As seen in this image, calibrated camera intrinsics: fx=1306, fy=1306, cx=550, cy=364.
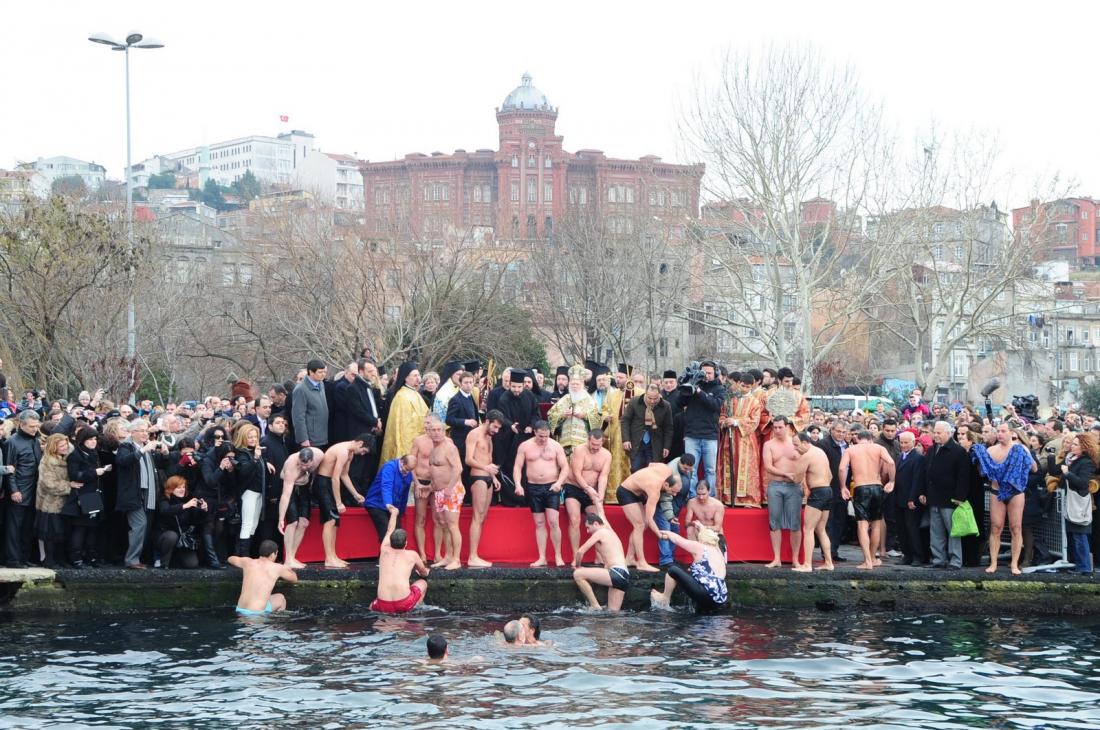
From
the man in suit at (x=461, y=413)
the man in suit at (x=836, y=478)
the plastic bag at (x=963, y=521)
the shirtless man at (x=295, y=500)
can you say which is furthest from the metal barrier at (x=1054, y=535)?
the shirtless man at (x=295, y=500)

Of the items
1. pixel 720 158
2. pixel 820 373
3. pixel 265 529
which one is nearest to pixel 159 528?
pixel 265 529

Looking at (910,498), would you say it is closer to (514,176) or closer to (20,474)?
(20,474)

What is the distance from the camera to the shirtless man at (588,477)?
52.5 feet

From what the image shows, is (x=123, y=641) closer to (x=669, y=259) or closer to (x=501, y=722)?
(x=501, y=722)

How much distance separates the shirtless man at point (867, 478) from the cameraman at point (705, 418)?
1666mm

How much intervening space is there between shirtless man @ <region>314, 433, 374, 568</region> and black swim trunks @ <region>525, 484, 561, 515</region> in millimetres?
2081

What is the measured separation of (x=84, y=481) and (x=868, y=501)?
9.50 m

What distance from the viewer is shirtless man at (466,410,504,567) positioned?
16.0m

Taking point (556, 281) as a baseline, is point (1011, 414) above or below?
below

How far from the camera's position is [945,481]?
634 inches

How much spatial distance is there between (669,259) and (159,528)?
3350 cm

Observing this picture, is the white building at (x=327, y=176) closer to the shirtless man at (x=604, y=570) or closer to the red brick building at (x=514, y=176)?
the red brick building at (x=514, y=176)

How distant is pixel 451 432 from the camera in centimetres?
1661

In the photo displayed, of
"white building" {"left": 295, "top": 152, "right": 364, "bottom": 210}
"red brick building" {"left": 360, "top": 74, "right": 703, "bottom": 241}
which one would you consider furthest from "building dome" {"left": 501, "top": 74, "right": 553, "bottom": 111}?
"white building" {"left": 295, "top": 152, "right": 364, "bottom": 210}
